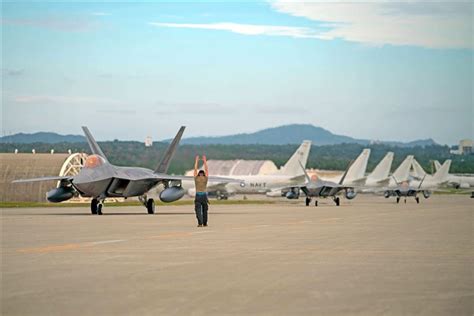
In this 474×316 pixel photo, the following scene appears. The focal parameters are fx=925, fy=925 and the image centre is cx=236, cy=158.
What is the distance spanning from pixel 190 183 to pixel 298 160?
15384 millimetres

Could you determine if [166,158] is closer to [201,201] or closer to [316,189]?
[201,201]

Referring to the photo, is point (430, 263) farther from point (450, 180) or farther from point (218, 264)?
point (450, 180)

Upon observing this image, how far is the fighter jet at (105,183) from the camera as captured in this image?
3997 centimetres

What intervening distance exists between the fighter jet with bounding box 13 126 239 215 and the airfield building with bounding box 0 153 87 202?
2456 centimetres

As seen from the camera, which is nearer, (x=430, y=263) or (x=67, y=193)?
(x=430, y=263)

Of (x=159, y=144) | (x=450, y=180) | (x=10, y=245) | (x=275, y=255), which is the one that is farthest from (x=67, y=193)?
(x=450, y=180)

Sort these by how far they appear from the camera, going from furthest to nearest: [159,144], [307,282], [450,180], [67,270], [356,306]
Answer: [450,180] < [159,144] < [67,270] < [307,282] < [356,306]

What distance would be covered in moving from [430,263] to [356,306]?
588cm

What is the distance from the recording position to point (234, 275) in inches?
515

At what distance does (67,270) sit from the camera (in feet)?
44.5

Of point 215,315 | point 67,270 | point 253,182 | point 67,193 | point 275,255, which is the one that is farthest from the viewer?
point 253,182

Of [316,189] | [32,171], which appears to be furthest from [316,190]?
[32,171]

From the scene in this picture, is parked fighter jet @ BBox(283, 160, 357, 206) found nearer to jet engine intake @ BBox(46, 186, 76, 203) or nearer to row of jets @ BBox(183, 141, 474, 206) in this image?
row of jets @ BBox(183, 141, 474, 206)

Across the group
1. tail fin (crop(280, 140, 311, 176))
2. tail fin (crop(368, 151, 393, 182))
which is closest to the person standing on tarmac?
tail fin (crop(280, 140, 311, 176))
